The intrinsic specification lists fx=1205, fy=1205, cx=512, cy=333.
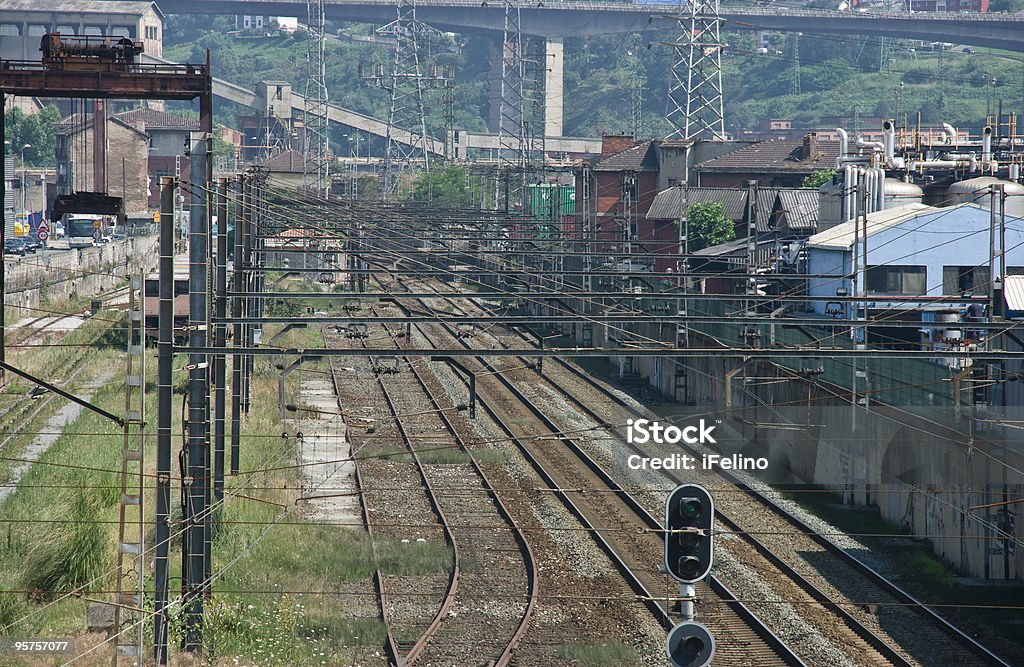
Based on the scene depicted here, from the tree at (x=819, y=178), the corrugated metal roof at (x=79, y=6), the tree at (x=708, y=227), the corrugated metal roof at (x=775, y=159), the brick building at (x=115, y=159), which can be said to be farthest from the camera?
the corrugated metal roof at (x=79, y=6)

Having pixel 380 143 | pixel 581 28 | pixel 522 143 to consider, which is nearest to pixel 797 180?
pixel 522 143

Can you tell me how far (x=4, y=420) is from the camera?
21.7 meters

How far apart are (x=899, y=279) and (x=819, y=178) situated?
16.4 m

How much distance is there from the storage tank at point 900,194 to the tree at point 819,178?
6.38m

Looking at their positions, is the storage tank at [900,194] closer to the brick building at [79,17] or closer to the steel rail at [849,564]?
the steel rail at [849,564]

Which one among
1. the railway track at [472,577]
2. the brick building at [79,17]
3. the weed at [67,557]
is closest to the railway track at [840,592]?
the railway track at [472,577]

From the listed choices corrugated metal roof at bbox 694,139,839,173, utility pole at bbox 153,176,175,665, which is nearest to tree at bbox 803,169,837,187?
corrugated metal roof at bbox 694,139,839,173

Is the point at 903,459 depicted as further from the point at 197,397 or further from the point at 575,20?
the point at 575,20

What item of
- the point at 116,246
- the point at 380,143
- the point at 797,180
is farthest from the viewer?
the point at 380,143

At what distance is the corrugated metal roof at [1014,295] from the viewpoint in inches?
737

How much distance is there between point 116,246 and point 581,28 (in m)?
67.8

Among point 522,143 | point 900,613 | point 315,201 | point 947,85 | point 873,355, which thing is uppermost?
point 947,85

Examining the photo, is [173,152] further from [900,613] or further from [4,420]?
[900,613]

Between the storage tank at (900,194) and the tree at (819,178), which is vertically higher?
the tree at (819,178)
